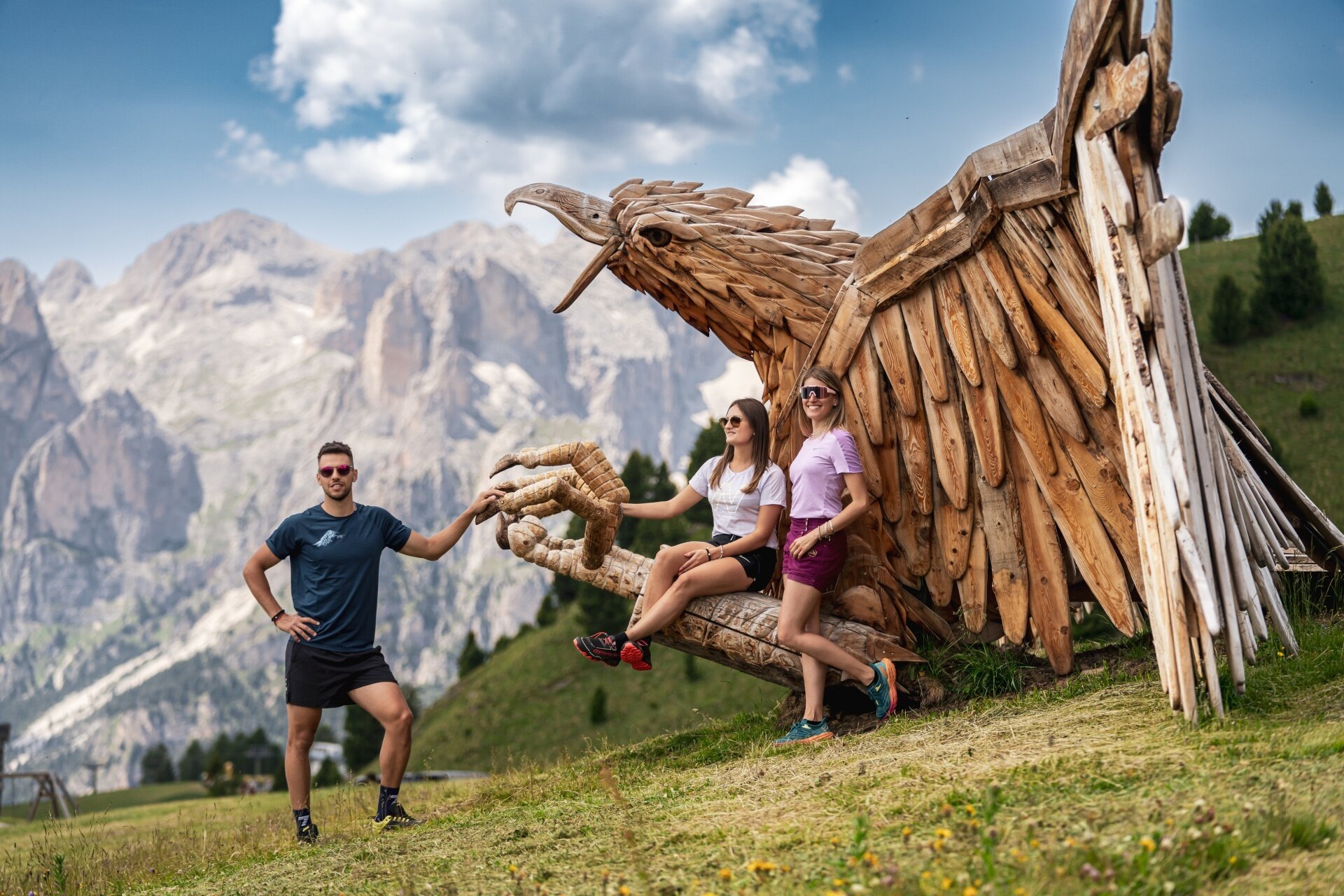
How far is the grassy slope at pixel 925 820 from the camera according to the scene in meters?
2.77

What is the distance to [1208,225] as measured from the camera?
39656 millimetres

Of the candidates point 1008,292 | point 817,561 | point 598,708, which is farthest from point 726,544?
point 598,708

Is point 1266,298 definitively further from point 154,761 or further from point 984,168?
point 154,761

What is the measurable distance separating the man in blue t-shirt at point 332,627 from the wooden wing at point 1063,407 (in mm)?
2686

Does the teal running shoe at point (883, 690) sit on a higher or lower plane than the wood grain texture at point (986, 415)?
lower

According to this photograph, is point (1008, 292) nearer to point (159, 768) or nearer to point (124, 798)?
point (124, 798)

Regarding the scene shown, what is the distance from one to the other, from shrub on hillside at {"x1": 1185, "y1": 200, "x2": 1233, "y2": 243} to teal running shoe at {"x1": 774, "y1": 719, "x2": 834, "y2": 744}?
39702 millimetres

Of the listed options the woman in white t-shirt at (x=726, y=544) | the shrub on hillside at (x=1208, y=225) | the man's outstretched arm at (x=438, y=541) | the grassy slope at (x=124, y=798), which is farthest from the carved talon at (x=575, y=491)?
the shrub on hillside at (x=1208, y=225)

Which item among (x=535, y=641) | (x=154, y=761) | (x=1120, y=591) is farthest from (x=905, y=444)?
(x=154, y=761)

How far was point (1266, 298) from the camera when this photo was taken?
30250 millimetres

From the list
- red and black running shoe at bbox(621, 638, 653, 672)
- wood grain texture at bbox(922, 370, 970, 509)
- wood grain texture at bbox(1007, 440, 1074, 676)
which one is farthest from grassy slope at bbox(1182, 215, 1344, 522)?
red and black running shoe at bbox(621, 638, 653, 672)

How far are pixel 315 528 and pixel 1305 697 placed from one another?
191 inches

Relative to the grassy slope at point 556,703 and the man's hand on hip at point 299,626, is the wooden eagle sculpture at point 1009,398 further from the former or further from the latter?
the grassy slope at point 556,703

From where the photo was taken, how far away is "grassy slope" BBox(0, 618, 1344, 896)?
9.09 feet
